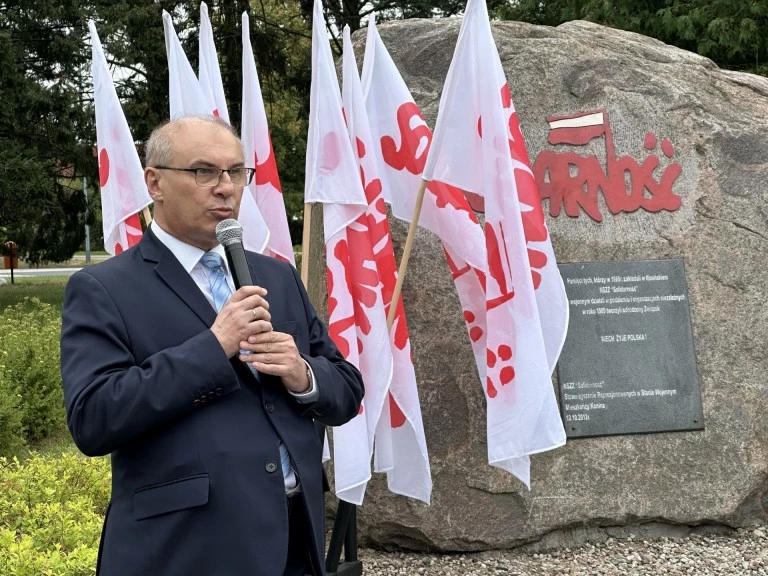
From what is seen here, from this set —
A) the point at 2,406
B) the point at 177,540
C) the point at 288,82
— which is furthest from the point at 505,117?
the point at 288,82

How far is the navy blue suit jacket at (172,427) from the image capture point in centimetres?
187

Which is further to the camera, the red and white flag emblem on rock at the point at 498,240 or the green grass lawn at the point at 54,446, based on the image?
the green grass lawn at the point at 54,446

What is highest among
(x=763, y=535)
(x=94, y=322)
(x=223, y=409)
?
(x=94, y=322)

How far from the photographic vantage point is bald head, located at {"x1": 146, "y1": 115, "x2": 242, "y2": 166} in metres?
2.16

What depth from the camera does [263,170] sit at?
462 centimetres

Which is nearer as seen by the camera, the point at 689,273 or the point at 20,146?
the point at 689,273

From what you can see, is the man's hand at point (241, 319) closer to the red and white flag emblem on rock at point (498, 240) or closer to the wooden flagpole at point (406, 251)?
the red and white flag emblem on rock at point (498, 240)

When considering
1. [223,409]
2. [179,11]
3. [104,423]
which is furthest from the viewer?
[179,11]

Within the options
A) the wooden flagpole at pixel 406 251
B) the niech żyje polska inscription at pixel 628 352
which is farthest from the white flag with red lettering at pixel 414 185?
the niech żyje polska inscription at pixel 628 352

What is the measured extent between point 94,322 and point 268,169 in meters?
2.75

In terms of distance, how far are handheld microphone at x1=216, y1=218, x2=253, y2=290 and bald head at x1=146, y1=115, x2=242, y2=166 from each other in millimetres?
238

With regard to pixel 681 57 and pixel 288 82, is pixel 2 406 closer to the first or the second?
pixel 681 57

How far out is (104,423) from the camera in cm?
185

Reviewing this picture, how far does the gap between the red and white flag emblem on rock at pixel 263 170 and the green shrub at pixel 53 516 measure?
4.76ft
